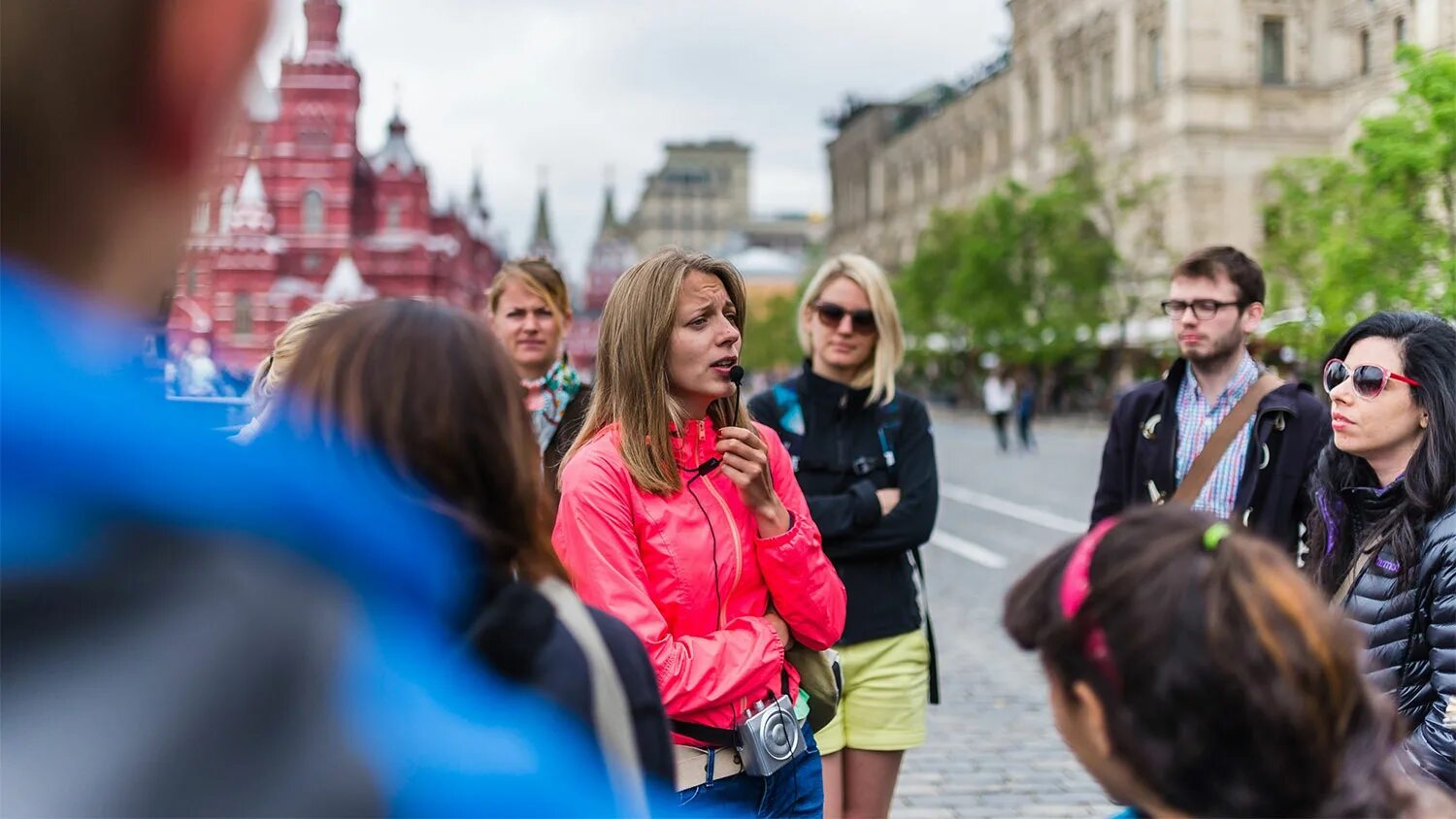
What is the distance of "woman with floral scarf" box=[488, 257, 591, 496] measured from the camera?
4.92 m

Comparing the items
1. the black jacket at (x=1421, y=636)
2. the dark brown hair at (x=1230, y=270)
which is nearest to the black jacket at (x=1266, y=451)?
the dark brown hair at (x=1230, y=270)

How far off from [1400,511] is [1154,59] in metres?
51.7

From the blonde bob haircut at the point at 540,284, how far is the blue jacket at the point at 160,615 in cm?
452

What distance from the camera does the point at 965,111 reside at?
242 ft

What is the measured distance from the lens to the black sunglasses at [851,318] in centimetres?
474

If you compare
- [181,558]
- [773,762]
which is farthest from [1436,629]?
[181,558]

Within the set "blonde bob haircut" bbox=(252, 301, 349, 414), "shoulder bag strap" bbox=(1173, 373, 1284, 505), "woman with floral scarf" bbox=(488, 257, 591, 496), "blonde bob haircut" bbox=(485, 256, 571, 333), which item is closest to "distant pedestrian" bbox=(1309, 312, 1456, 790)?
"shoulder bag strap" bbox=(1173, 373, 1284, 505)

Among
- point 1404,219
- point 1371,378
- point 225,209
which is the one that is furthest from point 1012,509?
point 225,209

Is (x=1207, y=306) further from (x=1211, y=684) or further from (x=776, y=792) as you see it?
(x=1211, y=684)

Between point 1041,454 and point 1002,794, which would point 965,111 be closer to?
point 1041,454

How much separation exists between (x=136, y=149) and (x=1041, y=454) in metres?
30.1

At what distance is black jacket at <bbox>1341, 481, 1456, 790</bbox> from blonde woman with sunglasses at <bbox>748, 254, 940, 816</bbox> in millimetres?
1498

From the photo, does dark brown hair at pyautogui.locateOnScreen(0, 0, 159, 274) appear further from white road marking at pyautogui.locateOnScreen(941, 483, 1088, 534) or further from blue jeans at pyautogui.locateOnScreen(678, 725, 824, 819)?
white road marking at pyautogui.locateOnScreen(941, 483, 1088, 534)

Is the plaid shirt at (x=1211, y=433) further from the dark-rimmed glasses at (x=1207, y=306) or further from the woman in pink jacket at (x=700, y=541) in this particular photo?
the woman in pink jacket at (x=700, y=541)
